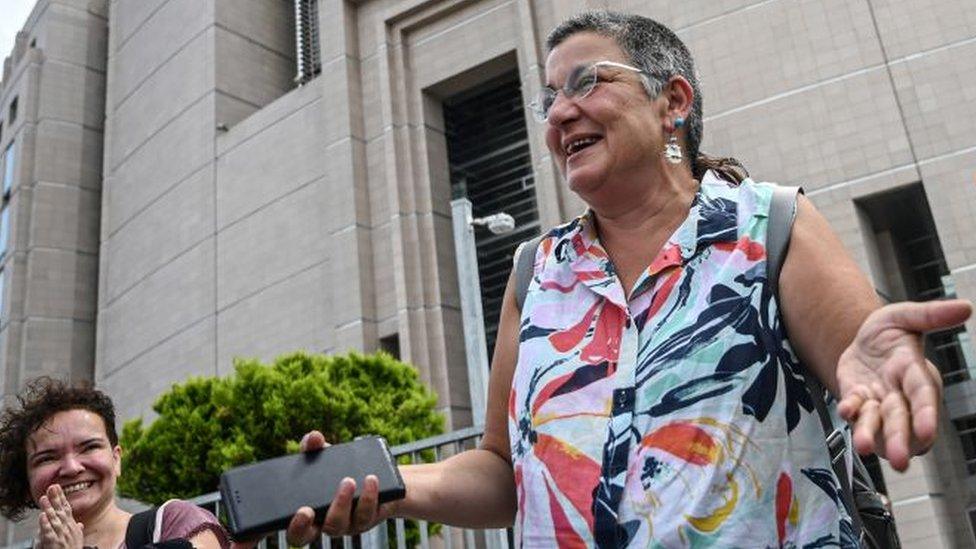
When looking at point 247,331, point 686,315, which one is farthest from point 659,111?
point 247,331

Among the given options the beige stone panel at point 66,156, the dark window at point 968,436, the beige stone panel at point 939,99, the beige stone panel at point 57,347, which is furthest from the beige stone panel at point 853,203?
the beige stone panel at point 66,156

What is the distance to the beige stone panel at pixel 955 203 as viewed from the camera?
1622 centimetres

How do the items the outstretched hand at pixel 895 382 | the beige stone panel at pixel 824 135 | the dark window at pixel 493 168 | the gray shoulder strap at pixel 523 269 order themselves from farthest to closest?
1. the dark window at pixel 493 168
2. the beige stone panel at pixel 824 135
3. the gray shoulder strap at pixel 523 269
4. the outstretched hand at pixel 895 382

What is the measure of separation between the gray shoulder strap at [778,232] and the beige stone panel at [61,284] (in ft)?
101

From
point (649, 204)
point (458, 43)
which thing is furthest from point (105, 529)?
point (458, 43)

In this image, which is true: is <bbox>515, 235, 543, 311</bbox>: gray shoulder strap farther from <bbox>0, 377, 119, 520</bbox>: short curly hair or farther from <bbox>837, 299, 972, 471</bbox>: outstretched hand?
<bbox>0, 377, 119, 520</bbox>: short curly hair

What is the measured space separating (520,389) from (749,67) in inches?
705

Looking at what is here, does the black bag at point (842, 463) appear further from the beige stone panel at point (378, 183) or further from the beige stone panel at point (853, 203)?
the beige stone panel at point (378, 183)

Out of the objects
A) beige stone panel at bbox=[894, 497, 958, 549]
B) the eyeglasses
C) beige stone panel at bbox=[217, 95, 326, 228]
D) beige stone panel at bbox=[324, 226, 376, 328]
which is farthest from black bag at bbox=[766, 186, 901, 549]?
beige stone panel at bbox=[217, 95, 326, 228]

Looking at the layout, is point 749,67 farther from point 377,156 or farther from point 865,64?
point 377,156

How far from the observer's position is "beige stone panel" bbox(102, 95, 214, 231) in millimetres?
26844

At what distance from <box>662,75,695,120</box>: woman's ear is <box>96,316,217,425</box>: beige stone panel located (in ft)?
77.6

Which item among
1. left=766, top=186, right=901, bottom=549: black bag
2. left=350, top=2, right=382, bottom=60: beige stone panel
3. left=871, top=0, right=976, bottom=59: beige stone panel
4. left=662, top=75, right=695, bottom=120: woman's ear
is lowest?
left=766, top=186, right=901, bottom=549: black bag

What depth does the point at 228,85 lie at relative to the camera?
27.2 m
